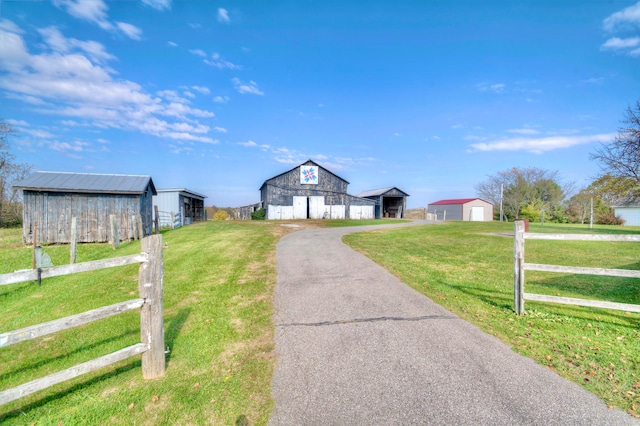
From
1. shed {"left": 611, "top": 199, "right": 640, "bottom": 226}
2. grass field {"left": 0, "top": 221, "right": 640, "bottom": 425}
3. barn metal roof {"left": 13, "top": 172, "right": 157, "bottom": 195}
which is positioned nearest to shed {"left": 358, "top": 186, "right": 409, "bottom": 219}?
shed {"left": 611, "top": 199, "right": 640, "bottom": 226}

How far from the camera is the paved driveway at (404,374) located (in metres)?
3.00

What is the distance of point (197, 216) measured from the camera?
38688 mm

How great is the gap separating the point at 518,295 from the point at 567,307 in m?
1.46

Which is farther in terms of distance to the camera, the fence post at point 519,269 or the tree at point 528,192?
the tree at point 528,192

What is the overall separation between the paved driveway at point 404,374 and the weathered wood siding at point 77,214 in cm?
1696

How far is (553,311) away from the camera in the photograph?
594 cm

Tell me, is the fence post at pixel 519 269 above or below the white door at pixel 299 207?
below

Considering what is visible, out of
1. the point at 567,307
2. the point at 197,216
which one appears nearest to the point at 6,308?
the point at 567,307

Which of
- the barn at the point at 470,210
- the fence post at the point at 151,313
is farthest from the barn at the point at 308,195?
the fence post at the point at 151,313

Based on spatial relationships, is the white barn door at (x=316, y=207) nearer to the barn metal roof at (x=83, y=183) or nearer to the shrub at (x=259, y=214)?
the shrub at (x=259, y=214)

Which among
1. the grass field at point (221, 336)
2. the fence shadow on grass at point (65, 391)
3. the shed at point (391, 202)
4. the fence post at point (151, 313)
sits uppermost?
the shed at point (391, 202)

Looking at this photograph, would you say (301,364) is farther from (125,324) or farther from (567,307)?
(567,307)

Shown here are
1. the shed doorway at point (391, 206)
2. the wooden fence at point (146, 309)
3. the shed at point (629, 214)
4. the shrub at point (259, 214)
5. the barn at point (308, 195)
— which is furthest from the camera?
the shed doorway at point (391, 206)

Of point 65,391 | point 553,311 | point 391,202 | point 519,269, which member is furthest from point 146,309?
point 391,202
